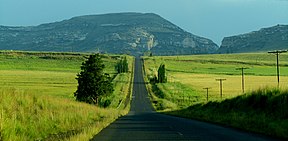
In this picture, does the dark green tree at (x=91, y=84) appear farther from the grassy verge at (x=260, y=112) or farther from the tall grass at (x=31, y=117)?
the tall grass at (x=31, y=117)

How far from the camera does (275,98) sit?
28.8 meters

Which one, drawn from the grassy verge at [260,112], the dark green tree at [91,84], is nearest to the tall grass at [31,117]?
the grassy verge at [260,112]

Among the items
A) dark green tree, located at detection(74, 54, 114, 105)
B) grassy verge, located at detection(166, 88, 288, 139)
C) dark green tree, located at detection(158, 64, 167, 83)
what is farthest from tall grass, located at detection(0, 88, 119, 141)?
dark green tree, located at detection(158, 64, 167, 83)

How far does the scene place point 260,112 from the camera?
30.2 meters

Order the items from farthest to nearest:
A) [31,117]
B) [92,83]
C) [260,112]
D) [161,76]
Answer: [161,76]
[92,83]
[260,112]
[31,117]

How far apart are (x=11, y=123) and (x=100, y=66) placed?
72100mm

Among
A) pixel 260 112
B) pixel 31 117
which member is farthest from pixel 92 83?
pixel 31 117

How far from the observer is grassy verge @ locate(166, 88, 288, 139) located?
24.6m

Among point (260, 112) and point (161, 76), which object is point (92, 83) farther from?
point (161, 76)

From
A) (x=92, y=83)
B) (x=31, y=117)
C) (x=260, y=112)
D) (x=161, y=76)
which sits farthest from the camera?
(x=161, y=76)

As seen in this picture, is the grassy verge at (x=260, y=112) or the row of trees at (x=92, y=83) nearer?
the grassy verge at (x=260, y=112)

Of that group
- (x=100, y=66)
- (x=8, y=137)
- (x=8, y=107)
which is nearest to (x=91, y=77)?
(x=100, y=66)

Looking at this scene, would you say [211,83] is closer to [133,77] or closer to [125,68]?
[133,77]

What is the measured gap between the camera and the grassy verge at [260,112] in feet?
80.8
